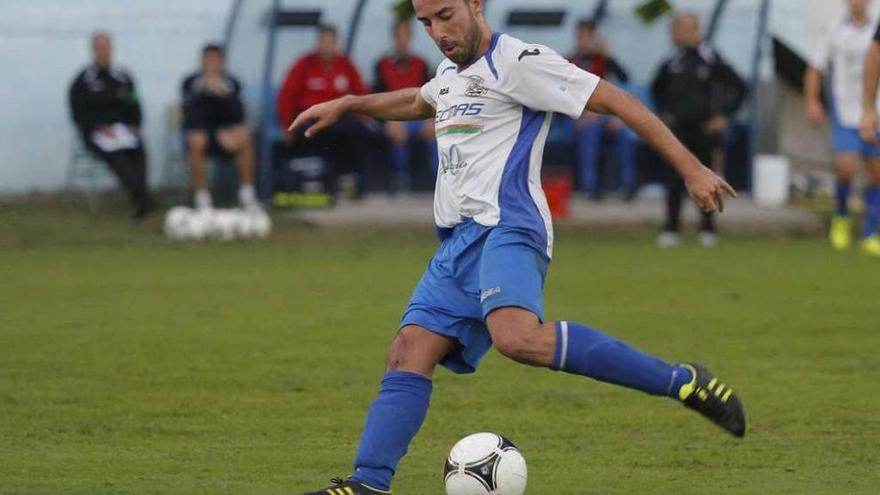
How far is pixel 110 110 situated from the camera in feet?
64.6

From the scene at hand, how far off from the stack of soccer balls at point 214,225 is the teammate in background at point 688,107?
422 centimetres

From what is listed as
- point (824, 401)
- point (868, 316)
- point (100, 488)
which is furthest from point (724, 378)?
point (100, 488)

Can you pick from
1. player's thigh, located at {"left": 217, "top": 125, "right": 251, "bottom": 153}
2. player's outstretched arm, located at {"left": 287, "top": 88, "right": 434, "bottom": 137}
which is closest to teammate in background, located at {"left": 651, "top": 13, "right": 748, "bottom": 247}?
player's thigh, located at {"left": 217, "top": 125, "right": 251, "bottom": 153}

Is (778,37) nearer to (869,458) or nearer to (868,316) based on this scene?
(868,316)

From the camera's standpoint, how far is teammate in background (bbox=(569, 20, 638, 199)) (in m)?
20.6

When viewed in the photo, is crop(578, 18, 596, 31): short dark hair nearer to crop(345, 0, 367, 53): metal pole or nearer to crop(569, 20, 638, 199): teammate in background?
crop(569, 20, 638, 199): teammate in background

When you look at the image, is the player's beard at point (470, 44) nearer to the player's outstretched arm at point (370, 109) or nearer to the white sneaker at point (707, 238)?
the player's outstretched arm at point (370, 109)

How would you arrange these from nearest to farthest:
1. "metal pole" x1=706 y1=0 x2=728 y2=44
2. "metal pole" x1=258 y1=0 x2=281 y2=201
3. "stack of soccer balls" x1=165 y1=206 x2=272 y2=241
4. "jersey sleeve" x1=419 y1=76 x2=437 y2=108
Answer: "jersey sleeve" x1=419 y1=76 x2=437 y2=108 < "stack of soccer balls" x1=165 y1=206 x2=272 y2=241 < "metal pole" x1=258 y1=0 x2=281 y2=201 < "metal pole" x1=706 y1=0 x2=728 y2=44

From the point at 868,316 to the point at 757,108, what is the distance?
10.7 m

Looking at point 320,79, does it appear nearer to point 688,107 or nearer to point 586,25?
point 586,25

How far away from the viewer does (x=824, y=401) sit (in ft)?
28.2

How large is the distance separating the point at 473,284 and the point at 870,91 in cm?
572

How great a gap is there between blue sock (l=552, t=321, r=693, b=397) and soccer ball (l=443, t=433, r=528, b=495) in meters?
0.41

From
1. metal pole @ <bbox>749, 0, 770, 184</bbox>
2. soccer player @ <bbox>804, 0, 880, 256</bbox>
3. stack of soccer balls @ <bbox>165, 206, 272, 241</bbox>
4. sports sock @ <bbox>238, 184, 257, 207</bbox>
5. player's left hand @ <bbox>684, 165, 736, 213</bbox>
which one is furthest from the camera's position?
metal pole @ <bbox>749, 0, 770, 184</bbox>
